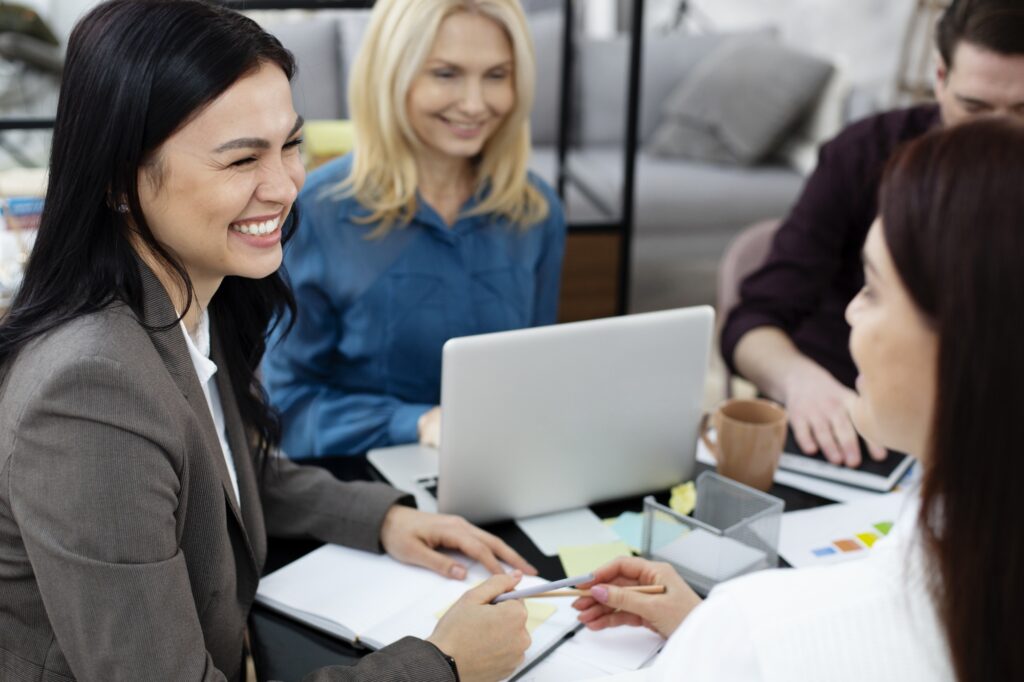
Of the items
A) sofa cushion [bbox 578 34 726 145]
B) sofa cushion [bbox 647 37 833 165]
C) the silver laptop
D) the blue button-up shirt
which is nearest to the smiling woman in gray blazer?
the silver laptop

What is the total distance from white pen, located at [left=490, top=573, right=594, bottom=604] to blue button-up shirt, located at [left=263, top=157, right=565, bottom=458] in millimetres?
679

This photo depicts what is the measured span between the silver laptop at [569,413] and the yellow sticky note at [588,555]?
94 millimetres

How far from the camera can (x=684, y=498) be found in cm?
148

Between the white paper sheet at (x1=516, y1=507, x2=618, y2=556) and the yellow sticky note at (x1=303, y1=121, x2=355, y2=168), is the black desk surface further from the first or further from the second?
the yellow sticky note at (x1=303, y1=121, x2=355, y2=168)

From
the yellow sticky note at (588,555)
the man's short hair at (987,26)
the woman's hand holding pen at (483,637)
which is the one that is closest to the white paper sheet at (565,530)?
the yellow sticky note at (588,555)

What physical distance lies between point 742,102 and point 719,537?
3721mm

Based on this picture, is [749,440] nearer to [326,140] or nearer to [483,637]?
[483,637]

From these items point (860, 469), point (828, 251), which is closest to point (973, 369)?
point (860, 469)

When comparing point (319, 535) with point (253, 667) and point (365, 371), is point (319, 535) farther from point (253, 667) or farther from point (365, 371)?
point (365, 371)

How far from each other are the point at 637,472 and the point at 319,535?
437 millimetres

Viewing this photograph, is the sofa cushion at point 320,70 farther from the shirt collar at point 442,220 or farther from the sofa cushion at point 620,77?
the sofa cushion at point 620,77

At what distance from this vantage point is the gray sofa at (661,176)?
13.9ft

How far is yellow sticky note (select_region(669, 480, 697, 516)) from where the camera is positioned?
1467 millimetres

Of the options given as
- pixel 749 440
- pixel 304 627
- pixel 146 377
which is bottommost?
pixel 304 627
